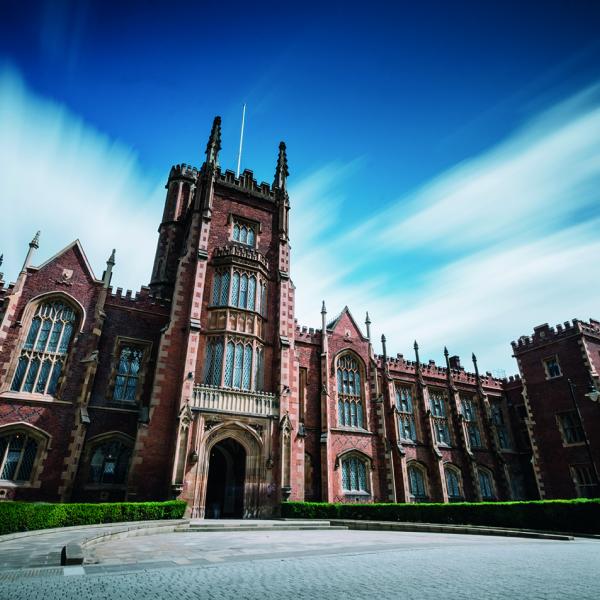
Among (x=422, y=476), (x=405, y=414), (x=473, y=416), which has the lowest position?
(x=422, y=476)

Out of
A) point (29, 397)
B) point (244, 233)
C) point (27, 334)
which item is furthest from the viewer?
point (244, 233)

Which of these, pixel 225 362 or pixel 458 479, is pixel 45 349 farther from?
pixel 458 479

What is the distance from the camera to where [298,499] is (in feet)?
67.6

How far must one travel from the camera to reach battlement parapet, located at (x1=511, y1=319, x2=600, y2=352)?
106ft

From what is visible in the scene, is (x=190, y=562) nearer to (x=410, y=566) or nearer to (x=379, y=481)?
(x=410, y=566)

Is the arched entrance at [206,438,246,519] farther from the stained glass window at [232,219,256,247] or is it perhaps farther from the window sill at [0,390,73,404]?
the stained glass window at [232,219,256,247]

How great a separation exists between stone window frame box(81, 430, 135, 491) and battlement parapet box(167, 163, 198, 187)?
22227mm

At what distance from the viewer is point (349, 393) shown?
2936 cm

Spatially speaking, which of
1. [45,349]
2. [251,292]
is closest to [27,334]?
[45,349]

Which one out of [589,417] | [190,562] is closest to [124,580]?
[190,562]

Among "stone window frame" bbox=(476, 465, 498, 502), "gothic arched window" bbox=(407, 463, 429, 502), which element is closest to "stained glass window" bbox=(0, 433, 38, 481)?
"gothic arched window" bbox=(407, 463, 429, 502)

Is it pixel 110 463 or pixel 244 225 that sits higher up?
pixel 244 225

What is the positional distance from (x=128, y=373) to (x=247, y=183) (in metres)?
15.3

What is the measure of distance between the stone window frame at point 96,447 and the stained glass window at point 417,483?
20.3m
